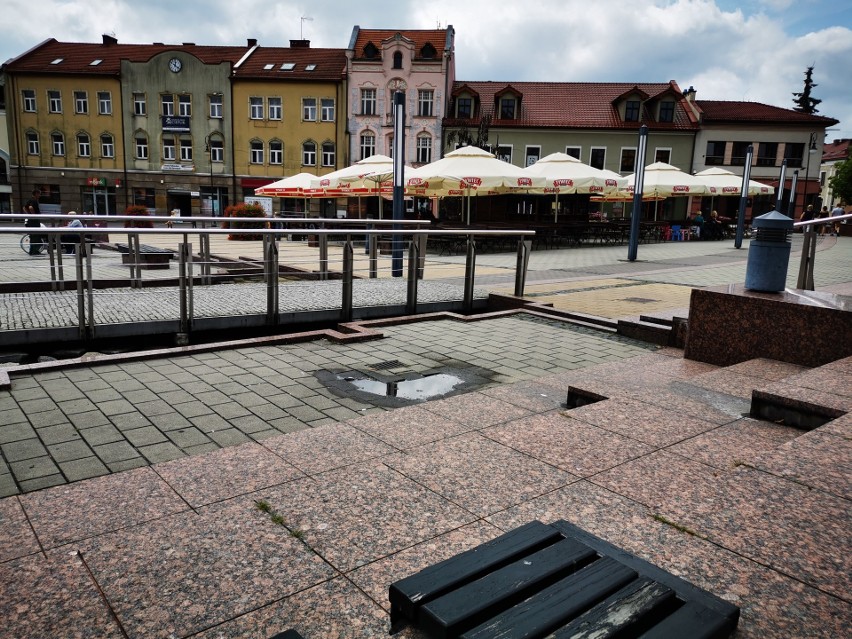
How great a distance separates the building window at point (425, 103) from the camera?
150 ft

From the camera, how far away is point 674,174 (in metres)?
29.8

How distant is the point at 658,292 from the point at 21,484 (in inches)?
406

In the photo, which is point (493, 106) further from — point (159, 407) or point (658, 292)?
point (159, 407)

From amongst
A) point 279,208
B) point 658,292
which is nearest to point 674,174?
point 658,292

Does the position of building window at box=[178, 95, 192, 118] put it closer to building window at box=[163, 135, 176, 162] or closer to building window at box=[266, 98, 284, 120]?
building window at box=[163, 135, 176, 162]

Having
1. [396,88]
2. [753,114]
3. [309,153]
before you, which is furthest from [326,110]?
[753,114]

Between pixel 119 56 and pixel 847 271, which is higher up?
pixel 119 56

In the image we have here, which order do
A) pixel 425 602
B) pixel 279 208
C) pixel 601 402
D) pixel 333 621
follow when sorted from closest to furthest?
pixel 425 602, pixel 333 621, pixel 601 402, pixel 279 208

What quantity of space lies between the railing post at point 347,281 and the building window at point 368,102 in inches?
1552

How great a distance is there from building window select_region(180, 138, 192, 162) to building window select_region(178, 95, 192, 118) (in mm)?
1652

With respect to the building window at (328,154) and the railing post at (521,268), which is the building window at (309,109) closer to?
the building window at (328,154)

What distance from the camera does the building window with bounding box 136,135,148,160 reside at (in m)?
46.7

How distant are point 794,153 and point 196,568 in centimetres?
5271

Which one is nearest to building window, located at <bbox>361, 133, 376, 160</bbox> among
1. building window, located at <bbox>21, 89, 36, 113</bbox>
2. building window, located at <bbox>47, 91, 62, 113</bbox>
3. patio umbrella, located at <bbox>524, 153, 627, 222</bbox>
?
building window, located at <bbox>47, 91, 62, 113</bbox>
